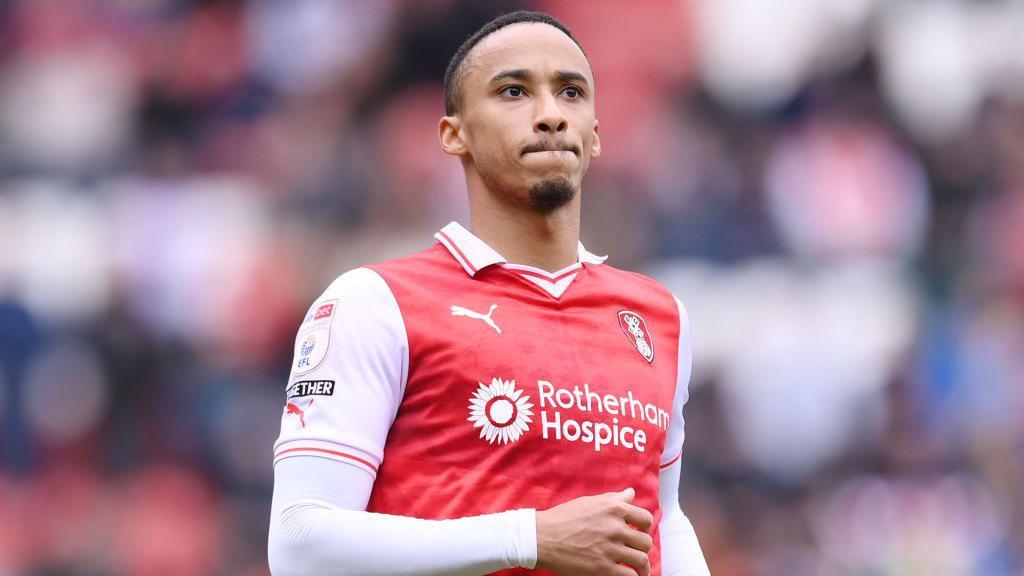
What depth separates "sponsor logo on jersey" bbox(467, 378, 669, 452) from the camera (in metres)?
3.36

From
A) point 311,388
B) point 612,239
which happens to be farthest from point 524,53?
point 612,239

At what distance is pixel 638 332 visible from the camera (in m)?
3.73

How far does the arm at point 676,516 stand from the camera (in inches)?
147

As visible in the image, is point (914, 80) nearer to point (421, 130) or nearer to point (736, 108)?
point (736, 108)

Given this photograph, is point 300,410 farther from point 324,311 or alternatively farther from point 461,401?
point 461,401

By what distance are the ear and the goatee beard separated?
9.1 inches

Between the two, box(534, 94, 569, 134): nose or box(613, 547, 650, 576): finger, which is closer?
box(613, 547, 650, 576): finger

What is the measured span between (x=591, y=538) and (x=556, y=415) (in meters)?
0.31

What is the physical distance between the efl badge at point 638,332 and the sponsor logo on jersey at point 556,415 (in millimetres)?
239

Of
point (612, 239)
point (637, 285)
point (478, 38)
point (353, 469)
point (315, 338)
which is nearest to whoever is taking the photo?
point (353, 469)

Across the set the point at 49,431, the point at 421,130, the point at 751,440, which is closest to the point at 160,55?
the point at 421,130

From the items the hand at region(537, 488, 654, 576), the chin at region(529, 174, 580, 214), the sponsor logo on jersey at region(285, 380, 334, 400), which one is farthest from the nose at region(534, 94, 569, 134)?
the hand at region(537, 488, 654, 576)

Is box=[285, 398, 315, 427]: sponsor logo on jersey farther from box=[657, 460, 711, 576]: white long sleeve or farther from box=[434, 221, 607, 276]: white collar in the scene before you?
box=[657, 460, 711, 576]: white long sleeve

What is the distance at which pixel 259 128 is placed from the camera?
11734mm
